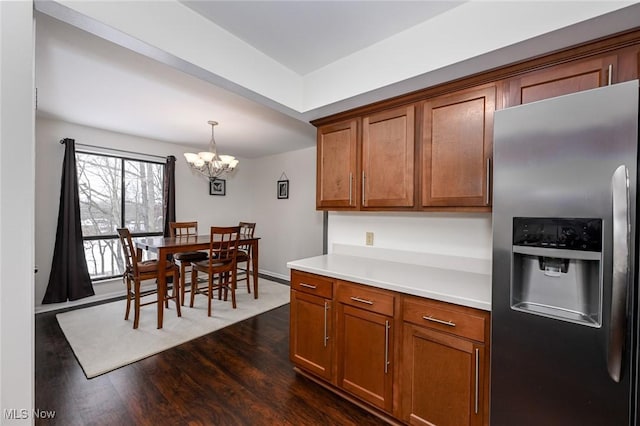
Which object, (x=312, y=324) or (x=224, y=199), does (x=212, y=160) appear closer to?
(x=224, y=199)

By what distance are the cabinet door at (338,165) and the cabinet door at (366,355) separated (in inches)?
35.4

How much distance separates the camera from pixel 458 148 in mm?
1738

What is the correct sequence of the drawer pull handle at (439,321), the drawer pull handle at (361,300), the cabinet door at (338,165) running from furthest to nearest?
the cabinet door at (338,165)
the drawer pull handle at (361,300)
the drawer pull handle at (439,321)

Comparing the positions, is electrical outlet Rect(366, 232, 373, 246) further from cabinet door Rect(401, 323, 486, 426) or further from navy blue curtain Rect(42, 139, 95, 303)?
navy blue curtain Rect(42, 139, 95, 303)

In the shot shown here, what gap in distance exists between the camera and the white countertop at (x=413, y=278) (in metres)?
1.46

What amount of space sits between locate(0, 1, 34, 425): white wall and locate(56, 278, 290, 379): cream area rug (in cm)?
133

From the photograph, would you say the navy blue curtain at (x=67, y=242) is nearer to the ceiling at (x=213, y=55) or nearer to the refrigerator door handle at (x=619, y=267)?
the ceiling at (x=213, y=55)

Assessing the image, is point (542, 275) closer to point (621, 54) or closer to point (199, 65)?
point (621, 54)

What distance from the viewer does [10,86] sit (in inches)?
42.8

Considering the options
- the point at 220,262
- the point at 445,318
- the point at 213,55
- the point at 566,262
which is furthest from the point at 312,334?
the point at 213,55

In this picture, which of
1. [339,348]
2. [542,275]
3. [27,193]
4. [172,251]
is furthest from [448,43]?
[172,251]

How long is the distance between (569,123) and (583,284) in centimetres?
67

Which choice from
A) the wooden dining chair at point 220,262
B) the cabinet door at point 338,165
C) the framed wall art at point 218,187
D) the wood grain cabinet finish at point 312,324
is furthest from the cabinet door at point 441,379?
the framed wall art at point 218,187

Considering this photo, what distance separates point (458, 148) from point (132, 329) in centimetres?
359
